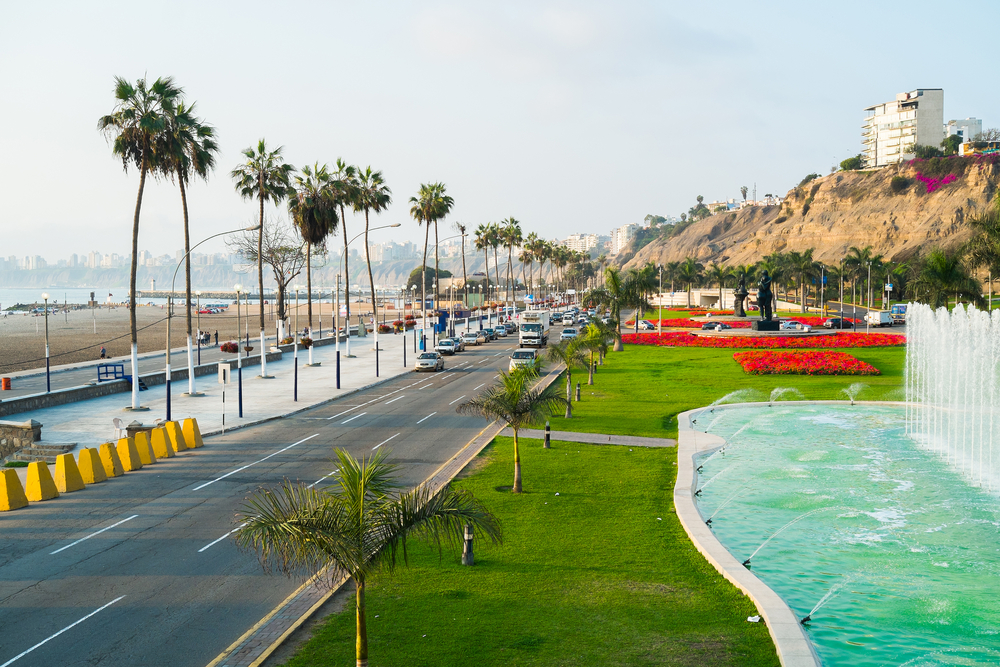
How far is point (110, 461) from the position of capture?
75.6ft

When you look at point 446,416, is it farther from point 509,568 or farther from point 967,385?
point 967,385

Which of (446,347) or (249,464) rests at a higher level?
(446,347)

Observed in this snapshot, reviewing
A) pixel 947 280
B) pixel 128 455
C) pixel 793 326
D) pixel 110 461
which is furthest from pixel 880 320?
pixel 110 461

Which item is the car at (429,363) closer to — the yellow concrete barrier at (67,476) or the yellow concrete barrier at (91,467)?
the yellow concrete barrier at (91,467)

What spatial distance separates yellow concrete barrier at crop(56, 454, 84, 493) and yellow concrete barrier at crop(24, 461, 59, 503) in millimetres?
471

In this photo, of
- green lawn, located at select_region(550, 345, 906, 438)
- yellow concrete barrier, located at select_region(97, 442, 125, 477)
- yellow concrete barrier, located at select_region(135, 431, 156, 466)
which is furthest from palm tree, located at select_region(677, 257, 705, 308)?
yellow concrete barrier, located at select_region(97, 442, 125, 477)

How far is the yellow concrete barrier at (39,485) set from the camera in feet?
66.8

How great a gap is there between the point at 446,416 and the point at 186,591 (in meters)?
20.2

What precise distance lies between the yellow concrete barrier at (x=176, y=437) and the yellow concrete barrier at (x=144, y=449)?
1.45m

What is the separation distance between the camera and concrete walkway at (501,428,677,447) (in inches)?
1049

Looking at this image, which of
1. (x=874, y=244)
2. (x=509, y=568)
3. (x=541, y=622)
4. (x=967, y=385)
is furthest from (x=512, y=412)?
(x=874, y=244)

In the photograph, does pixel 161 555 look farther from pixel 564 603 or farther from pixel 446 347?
pixel 446 347

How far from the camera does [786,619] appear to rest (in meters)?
11.8

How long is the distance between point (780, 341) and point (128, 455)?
177ft
